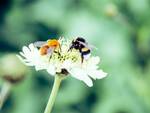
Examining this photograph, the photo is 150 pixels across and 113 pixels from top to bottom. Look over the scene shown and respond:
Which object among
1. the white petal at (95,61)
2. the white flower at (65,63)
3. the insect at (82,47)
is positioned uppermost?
the insect at (82,47)

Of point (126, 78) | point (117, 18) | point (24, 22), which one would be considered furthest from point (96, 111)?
point (24, 22)

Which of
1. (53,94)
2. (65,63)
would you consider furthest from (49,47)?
(53,94)

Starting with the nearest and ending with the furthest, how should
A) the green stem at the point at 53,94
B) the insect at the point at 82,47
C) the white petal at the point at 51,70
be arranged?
the green stem at the point at 53,94
the white petal at the point at 51,70
the insect at the point at 82,47

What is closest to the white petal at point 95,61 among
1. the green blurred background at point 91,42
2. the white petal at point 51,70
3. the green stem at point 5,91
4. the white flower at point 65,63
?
the white flower at point 65,63

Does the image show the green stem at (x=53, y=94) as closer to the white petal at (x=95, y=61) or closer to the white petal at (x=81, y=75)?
the white petal at (x=81, y=75)

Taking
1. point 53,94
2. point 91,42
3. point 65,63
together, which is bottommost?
point 53,94

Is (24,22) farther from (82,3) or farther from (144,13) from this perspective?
(144,13)

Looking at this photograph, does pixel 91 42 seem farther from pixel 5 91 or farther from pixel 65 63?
pixel 65 63
